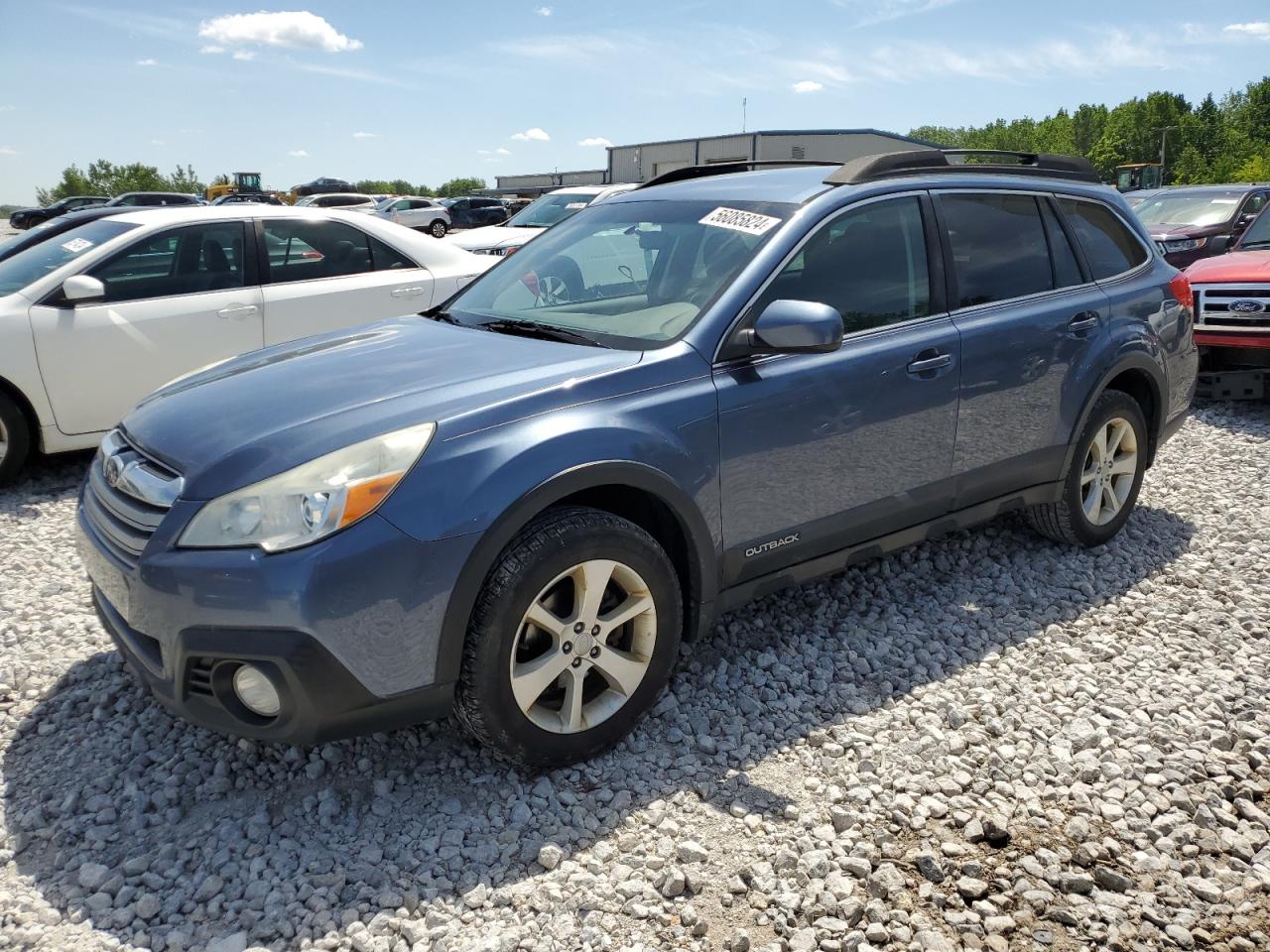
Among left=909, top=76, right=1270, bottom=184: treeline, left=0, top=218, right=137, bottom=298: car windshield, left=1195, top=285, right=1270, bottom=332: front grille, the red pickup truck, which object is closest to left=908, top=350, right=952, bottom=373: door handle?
left=0, top=218, right=137, bottom=298: car windshield

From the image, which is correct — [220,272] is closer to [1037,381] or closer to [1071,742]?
[1037,381]

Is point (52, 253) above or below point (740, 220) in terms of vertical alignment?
below

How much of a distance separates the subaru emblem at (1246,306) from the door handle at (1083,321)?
4.31 m

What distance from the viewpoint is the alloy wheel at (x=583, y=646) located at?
2979 mm

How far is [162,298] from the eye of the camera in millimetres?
6305

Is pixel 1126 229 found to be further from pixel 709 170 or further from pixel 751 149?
pixel 751 149

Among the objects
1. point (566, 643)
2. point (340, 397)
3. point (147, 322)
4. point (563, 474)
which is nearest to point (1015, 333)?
point (563, 474)

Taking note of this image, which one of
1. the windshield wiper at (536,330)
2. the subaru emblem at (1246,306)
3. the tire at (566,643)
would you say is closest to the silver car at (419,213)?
the subaru emblem at (1246,306)

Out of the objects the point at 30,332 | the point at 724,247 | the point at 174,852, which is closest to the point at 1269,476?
the point at 724,247

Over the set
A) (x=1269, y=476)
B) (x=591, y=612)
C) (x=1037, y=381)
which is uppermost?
(x=1037, y=381)

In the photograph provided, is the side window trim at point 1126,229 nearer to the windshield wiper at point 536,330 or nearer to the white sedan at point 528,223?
the windshield wiper at point 536,330

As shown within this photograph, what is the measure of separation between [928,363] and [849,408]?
0.47 m

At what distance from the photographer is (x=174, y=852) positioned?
9.20ft

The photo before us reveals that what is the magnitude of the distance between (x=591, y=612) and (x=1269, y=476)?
17.4ft
